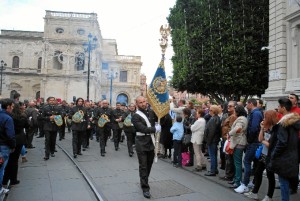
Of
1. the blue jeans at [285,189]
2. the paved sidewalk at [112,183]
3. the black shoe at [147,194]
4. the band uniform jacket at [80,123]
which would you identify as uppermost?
the band uniform jacket at [80,123]

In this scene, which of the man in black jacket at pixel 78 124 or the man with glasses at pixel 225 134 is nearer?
the man with glasses at pixel 225 134

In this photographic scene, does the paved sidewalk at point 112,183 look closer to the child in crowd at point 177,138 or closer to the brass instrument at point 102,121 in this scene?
the child in crowd at point 177,138

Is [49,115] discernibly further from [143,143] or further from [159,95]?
[143,143]

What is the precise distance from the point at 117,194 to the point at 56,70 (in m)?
44.1

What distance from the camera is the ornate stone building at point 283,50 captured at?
46.4ft

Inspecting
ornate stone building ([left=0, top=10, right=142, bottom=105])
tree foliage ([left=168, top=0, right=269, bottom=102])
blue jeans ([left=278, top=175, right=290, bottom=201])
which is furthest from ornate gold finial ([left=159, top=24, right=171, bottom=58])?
ornate stone building ([left=0, top=10, right=142, bottom=105])

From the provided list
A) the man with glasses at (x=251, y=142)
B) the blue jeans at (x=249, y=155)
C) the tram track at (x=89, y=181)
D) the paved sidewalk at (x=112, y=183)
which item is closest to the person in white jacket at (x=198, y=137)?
the paved sidewalk at (x=112, y=183)

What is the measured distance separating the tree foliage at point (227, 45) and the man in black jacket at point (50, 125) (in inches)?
506

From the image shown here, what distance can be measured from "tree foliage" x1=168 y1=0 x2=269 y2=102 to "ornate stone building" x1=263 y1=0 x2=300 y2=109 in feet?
13.3

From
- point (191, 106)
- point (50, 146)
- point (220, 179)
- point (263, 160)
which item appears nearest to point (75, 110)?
point (50, 146)

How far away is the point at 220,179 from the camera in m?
7.56

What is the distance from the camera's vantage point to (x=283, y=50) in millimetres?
14992

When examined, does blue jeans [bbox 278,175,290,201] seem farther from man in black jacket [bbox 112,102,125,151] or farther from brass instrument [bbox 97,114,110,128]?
man in black jacket [bbox 112,102,125,151]

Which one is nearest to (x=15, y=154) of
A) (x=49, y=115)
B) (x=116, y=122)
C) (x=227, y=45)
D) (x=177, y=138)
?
(x=49, y=115)
